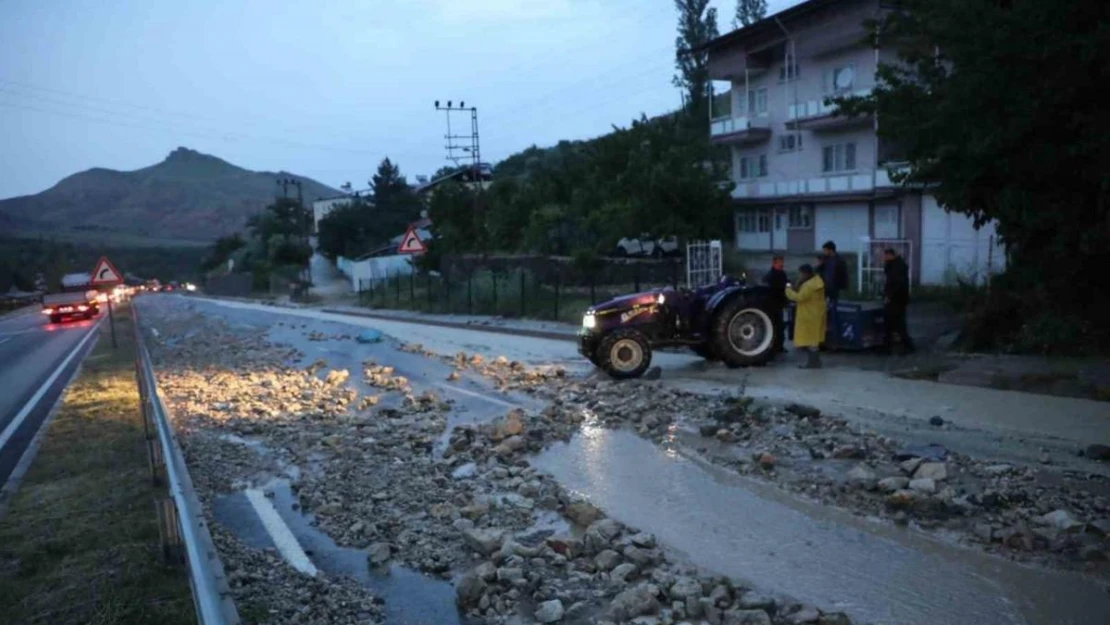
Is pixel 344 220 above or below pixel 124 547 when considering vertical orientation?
above

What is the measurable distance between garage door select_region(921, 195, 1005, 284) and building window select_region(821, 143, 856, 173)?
11.8 metres

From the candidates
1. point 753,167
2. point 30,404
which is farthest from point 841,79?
point 30,404

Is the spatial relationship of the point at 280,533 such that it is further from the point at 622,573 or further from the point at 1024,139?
the point at 1024,139

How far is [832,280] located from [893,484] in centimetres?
774

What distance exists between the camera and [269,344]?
2859 centimetres

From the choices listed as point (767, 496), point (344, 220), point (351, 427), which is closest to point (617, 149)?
point (351, 427)

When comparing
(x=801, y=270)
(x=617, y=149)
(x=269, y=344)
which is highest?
(x=617, y=149)

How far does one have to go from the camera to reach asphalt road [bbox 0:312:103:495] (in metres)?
14.5

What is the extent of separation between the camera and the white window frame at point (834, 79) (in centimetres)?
3797

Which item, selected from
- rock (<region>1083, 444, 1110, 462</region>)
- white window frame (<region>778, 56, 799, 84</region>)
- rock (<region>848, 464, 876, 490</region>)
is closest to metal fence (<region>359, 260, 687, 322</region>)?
white window frame (<region>778, 56, 799, 84</region>)

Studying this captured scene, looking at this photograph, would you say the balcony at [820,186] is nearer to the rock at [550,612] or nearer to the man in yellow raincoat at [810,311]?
the man in yellow raincoat at [810,311]

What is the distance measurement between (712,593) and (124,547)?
4657 millimetres

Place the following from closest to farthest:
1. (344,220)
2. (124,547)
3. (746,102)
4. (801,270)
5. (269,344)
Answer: (124,547) < (801,270) < (269,344) < (746,102) < (344,220)

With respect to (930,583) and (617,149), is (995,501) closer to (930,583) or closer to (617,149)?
(930,583)
